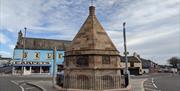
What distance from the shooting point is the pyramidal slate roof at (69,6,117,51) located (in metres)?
16.1

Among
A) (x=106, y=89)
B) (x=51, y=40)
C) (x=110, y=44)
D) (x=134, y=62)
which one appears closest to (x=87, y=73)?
(x=106, y=89)

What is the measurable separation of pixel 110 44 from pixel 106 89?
3728 millimetres

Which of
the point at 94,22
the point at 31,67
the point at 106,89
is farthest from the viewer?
the point at 31,67

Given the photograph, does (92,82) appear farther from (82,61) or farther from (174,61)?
(174,61)

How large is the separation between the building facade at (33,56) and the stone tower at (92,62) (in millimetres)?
32075

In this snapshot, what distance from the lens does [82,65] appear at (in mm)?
15805

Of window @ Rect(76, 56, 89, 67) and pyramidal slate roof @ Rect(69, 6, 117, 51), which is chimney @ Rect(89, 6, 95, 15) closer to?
pyramidal slate roof @ Rect(69, 6, 117, 51)

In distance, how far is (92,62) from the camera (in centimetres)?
1552

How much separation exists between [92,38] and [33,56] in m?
35.9

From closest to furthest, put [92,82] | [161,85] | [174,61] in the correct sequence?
[92,82] < [161,85] < [174,61]

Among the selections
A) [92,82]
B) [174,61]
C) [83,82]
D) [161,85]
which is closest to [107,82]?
[92,82]

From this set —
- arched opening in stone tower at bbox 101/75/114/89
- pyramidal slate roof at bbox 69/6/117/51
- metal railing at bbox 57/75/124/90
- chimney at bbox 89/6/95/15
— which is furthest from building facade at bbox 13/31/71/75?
arched opening in stone tower at bbox 101/75/114/89

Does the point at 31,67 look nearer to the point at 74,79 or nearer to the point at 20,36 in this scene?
the point at 20,36

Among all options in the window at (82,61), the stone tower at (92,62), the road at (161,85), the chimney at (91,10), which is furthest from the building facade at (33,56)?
the window at (82,61)
